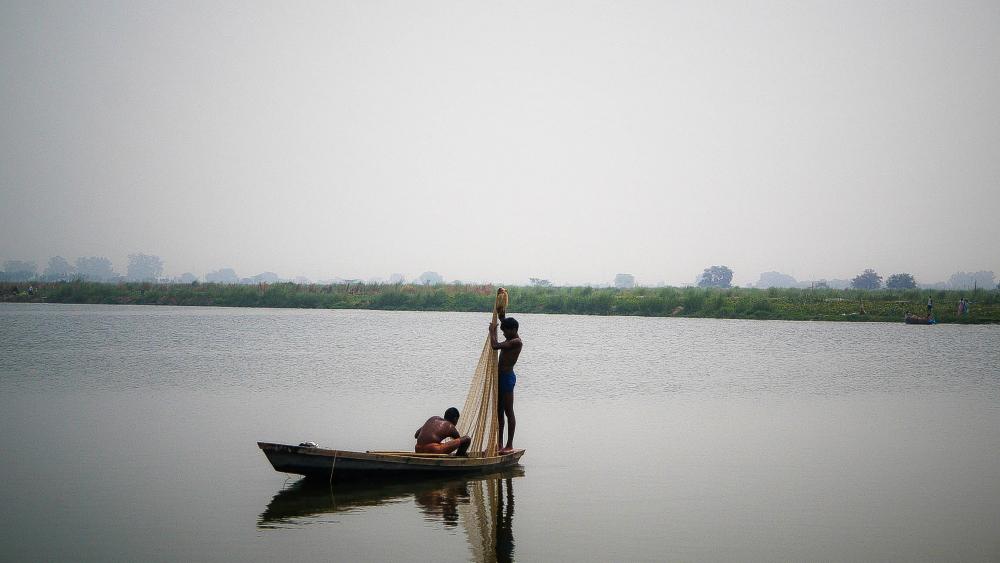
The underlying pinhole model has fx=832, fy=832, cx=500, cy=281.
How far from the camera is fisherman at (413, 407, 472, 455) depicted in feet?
34.1

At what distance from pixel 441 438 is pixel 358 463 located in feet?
4.29

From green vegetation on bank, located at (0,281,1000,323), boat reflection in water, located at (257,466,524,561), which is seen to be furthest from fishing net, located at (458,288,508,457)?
green vegetation on bank, located at (0,281,1000,323)

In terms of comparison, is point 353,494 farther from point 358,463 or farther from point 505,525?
point 505,525

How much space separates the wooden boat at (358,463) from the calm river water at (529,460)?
222mm

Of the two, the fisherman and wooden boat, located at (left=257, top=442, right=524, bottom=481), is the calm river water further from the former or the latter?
the fisherman

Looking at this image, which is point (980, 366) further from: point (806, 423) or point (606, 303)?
point (606, 303)

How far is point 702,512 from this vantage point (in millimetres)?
9102

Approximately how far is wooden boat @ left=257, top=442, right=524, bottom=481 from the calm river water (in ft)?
0.73

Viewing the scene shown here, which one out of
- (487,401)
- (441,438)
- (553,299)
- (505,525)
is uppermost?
(553,299)

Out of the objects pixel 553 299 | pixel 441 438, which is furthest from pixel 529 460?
pixel 553 299

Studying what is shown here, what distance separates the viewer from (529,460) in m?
11.8

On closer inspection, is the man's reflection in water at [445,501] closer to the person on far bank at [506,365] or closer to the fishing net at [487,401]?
the fishing net at [487,401]

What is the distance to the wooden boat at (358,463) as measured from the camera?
929 cm

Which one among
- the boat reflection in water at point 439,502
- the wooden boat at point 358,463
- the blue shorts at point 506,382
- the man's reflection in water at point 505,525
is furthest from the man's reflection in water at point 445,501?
the blue shorts at point 506,382
